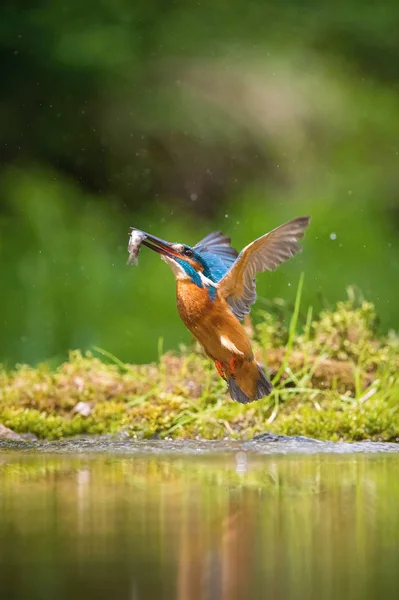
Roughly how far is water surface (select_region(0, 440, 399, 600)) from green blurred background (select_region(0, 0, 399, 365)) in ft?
15.2

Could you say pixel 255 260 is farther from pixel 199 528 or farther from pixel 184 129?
pixel 184 129

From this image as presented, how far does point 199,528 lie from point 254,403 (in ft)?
8.77

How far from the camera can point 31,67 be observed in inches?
341

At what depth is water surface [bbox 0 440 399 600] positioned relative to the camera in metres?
1.85

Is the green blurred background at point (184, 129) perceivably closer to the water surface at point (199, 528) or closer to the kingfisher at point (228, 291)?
the kingfisher at point (228, 291)

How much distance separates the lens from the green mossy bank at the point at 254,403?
484 cm

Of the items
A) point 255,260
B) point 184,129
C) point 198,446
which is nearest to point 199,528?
point 255,260

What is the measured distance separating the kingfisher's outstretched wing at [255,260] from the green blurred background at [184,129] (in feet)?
14.0

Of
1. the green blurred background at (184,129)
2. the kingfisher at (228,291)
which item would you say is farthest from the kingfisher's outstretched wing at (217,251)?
the green blurred background at (184,129)

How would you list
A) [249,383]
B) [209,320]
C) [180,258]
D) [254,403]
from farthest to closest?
[254,403] < [249,383] < [209,320] < [180,258]

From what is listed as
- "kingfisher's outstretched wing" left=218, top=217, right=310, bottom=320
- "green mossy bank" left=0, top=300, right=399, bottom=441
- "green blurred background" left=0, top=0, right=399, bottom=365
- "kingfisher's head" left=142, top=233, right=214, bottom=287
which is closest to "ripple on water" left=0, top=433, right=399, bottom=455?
"green mossy bank" left=0, top=300, right=399, bottom=441

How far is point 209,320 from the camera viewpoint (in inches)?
146

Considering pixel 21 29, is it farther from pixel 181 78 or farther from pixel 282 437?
pixel 282 437

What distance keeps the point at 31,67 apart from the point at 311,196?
8.08 ft
